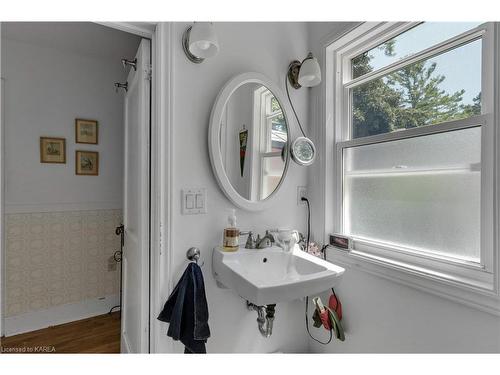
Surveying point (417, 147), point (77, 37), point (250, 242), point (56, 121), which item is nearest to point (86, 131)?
point (56, 121)

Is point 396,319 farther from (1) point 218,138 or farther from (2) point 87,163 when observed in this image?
(2) point 87,163

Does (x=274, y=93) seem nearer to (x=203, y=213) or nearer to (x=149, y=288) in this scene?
(x=203, y=213)

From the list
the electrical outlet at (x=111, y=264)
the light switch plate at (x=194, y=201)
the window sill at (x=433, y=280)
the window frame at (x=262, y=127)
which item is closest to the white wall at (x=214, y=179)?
the light switch plate at (x=194, y=201)

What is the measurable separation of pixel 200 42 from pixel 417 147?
3.58 feet

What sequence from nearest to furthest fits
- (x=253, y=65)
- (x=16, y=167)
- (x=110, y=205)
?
(x=253, y=65), (x=16, y=167), (x=110, y=205)

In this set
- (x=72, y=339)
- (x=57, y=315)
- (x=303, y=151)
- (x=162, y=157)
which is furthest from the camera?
(x=57, y=315)

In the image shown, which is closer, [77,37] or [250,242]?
[250,242]

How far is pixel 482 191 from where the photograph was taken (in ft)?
3.22

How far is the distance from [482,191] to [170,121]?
51.2 inches

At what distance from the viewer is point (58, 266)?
2219mm

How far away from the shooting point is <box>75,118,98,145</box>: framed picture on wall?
7.57ft

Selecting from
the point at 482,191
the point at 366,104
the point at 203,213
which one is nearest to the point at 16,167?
the point at 203,213

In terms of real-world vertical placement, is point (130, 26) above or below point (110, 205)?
above
